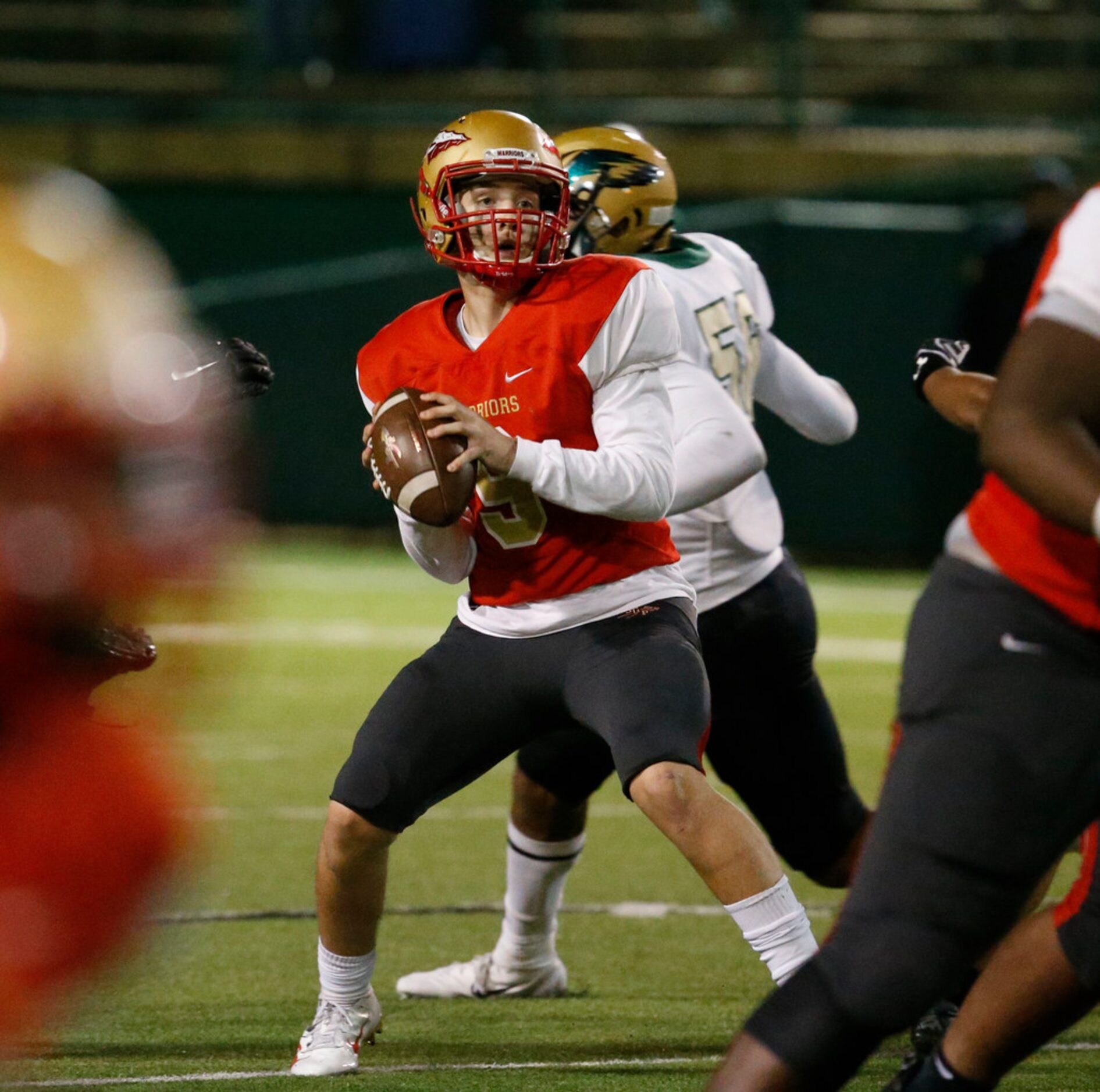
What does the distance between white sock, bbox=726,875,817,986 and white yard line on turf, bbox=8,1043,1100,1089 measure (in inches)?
21.3

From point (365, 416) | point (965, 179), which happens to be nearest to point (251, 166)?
point (365, 416)

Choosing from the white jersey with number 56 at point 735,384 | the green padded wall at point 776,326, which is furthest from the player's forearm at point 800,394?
the green padded wall at point 776,326

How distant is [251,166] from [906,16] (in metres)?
5.70

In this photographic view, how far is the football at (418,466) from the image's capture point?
3287mm

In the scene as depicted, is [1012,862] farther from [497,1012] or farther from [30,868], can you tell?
[497,1012]

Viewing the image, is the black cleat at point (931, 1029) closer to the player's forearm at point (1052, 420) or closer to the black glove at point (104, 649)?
the player's forearm at point (1052, 420)

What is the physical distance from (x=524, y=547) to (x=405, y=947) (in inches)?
61.4

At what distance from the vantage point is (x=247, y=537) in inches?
60.1

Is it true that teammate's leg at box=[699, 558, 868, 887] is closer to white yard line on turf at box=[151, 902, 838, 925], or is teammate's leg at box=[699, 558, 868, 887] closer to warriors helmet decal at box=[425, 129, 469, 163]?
white yard line on turf at box=[151, 902, 838, 925]

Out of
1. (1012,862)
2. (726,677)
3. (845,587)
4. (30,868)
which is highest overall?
(30,868)

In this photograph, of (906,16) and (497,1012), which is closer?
(497,1012)

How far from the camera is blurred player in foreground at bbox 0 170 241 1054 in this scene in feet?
4.60

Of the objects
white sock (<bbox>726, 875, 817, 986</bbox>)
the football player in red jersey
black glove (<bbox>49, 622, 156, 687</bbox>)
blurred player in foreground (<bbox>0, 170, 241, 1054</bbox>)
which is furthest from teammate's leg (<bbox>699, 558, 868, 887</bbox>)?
blurred player in foreground (<bbox>0, 170, 241, 1054</bbox>)

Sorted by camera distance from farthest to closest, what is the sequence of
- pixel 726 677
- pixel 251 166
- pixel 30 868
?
1. pixel 251 166
2. pixel 726 677
3. pixel 30 868
